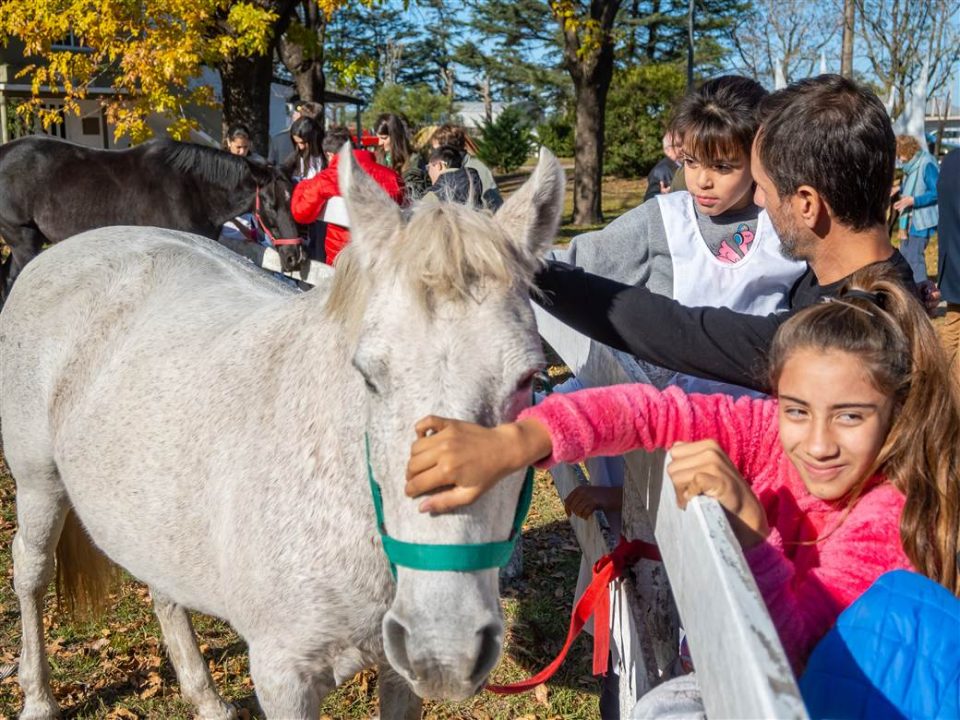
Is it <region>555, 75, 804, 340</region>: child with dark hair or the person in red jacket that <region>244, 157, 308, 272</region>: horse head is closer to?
the person in red jacket

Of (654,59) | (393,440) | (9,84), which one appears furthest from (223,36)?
(654,59)

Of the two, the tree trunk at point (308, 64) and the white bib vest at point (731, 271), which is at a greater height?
the tree trunk at point (308, 64)

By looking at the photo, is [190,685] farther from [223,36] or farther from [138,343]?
[223,36]

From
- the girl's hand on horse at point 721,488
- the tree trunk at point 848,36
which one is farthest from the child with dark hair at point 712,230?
the tree trunk at point 848,36

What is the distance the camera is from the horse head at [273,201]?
8.66 meters

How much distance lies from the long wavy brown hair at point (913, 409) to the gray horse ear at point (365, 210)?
0.88 metres

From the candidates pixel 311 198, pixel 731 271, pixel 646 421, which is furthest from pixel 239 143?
pixel 646 421

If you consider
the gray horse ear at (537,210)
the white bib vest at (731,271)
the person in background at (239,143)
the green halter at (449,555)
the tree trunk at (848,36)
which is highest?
the tree trunk at (848,36)

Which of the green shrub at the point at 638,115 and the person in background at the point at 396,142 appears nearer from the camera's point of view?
the person in background at the point at 396,142

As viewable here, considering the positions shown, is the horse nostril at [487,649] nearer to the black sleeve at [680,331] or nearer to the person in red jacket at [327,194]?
the black sleeve at [680,331]

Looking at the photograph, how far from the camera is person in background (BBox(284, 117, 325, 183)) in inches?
342

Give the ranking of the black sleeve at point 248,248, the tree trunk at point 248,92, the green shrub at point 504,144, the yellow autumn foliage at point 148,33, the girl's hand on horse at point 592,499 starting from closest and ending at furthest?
1. the girl's hand on horse at point 592,499
2. the black sleeve at point 248,248
3. the yellow autumn foliage at point 148,33
4. the tree trunk at point 248,92
5. the green shrub at point 504,144

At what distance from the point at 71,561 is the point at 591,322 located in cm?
273

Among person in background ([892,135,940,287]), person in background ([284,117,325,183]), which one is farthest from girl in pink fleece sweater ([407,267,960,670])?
person in background ([892,135,940,287])
